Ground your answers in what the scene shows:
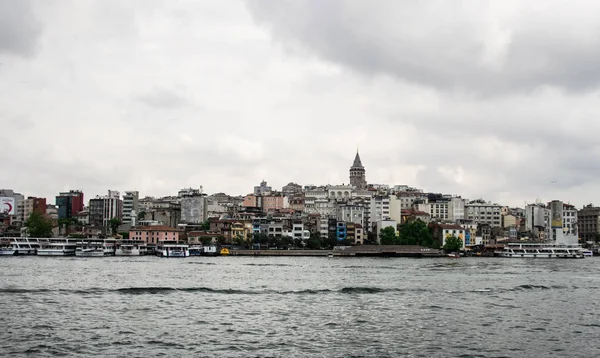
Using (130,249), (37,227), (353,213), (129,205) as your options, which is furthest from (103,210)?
(353,213)

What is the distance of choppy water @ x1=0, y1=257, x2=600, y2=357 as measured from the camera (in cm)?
2102

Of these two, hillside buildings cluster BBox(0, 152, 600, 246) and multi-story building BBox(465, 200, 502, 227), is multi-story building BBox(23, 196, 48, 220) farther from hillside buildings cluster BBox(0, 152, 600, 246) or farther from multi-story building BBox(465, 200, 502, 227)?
multi-story building BBox(465, 200, 502, 227)

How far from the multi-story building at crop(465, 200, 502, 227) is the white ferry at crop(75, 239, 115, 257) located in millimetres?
78137

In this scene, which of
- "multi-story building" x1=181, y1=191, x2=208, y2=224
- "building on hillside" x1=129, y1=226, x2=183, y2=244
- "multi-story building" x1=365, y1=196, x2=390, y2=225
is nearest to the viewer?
"building on hillside" x1=129, y1=226, x2=183, y2=244

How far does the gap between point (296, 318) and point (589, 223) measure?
138263 mm

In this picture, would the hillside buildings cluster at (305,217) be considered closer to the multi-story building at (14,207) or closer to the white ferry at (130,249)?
the multi-story building at (14,207)

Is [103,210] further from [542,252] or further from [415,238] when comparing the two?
[542,252]

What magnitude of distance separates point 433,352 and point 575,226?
128 m

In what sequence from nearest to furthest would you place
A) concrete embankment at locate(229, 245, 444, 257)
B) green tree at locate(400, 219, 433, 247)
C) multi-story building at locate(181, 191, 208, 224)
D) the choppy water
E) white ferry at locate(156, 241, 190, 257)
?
the choppy water < white ferry at locate(156, 241, 190, 257) < concrete embankment at locate(229, 245, 444, 257) < green tree at locate(400, 219, 433, 247) < multi-story building at locate(181, 191, 208, 224)

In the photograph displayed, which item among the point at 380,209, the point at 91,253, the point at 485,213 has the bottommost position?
the point at 91,253

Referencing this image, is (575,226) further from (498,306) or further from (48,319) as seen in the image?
(48,319)

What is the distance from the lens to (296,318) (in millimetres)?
27219

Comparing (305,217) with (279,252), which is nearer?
(279,252)

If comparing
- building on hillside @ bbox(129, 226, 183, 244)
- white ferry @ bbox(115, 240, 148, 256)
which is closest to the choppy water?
white ferry @ bbox(115, 240, 148, 256)
